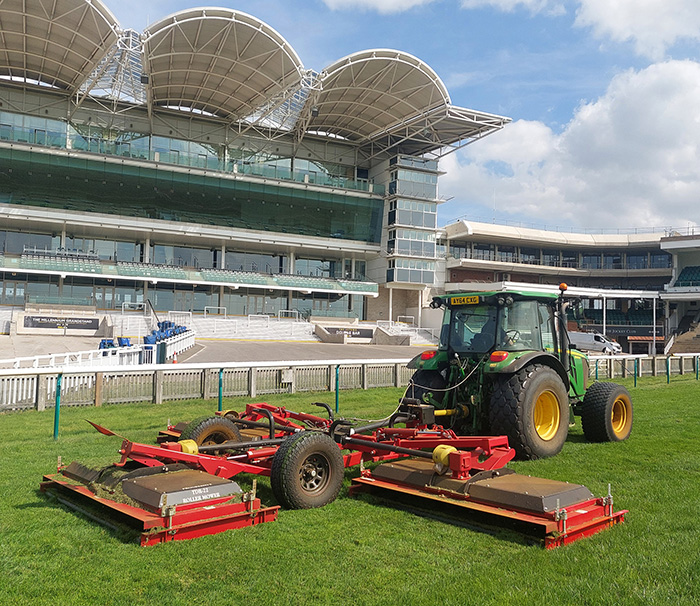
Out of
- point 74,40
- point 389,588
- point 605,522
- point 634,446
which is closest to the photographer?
point 389,588

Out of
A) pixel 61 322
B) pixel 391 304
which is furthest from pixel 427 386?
pixel 391 304

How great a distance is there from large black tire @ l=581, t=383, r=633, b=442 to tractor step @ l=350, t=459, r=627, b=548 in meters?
4.00

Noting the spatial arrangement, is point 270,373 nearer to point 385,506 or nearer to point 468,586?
point 385,506

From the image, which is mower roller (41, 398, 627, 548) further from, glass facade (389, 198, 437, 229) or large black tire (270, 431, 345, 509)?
glass facade (389, 198, 437, 229)

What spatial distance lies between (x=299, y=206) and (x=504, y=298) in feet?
167

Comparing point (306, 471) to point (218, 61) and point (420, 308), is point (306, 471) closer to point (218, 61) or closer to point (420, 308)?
point (218, 61)

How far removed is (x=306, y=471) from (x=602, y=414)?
18.0 feet

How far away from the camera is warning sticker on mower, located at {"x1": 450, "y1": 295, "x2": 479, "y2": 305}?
8.93 meters

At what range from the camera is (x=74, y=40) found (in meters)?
41.2

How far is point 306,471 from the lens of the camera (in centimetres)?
624

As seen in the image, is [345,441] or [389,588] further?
[345,441]

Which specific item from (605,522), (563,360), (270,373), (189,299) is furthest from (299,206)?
(605,522)

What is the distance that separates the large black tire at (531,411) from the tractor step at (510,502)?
1.54 meters

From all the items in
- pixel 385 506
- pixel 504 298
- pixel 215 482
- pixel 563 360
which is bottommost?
→ pixel 385 506
